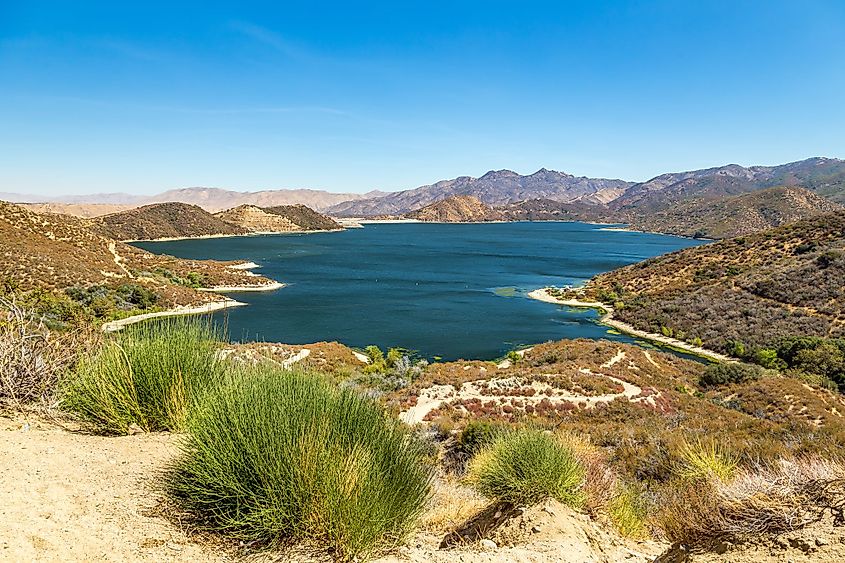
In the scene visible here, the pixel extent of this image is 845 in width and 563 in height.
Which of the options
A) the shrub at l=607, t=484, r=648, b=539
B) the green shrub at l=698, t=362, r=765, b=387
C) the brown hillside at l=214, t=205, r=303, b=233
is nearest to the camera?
the shrub at l=607, t=484, r=648, b=539

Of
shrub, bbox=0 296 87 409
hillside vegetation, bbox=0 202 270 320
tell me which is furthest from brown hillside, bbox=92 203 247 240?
shrub, bbox=0 296 87 409

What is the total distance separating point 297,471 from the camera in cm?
392

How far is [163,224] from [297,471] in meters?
146

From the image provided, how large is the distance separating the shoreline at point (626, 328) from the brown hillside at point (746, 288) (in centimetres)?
80

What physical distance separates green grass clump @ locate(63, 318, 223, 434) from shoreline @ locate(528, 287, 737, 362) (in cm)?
3448

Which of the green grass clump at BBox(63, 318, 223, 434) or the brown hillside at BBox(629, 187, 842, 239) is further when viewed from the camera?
the brown hillside at BBox(629, 187, 842, 239)

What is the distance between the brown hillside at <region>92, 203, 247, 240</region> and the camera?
404 feet

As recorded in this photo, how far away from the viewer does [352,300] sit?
52.5 m

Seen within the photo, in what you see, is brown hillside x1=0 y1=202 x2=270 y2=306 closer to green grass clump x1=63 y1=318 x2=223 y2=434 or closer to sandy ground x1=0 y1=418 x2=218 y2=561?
green grass clump x1=63 y1=318 x2=223 y2=434

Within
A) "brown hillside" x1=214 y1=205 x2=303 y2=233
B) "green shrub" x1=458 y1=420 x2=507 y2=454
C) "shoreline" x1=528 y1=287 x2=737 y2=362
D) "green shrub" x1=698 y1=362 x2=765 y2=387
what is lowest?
"shoreline" x1=528 y1=287 x2=737 y2=362

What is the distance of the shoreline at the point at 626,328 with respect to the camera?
35375 millimetres

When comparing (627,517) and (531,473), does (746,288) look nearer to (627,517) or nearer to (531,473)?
(627,517)

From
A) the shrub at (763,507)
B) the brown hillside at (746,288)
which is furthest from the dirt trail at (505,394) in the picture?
the brown hillside at (746,288)

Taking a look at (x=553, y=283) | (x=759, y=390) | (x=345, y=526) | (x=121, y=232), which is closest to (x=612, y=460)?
(x=345, y=526)
